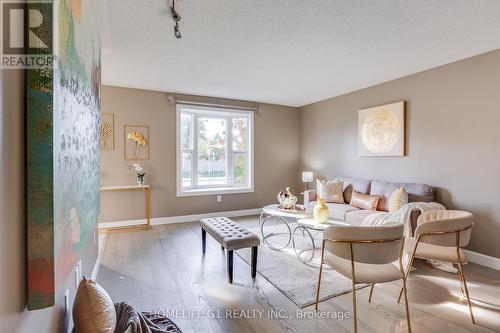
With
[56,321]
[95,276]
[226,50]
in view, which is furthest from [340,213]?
[56,321]

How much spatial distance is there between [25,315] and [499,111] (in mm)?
4293

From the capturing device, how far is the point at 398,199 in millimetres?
3355

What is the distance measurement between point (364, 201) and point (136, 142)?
399 centimetres

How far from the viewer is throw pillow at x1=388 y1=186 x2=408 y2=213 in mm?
3328

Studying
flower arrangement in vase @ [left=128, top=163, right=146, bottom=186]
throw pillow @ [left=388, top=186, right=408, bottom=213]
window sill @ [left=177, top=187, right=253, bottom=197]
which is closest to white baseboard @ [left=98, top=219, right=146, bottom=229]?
flower arrangement in vase @ [left=128, top=163, right=146, bottom=186]

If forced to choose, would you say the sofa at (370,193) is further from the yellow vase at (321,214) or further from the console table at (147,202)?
the console table at (147,202)

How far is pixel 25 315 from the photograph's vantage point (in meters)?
0.83

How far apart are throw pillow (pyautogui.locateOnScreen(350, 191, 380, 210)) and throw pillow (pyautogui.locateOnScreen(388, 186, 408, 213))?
0.93 feet

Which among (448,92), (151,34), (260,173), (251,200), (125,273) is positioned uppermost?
(151,34)

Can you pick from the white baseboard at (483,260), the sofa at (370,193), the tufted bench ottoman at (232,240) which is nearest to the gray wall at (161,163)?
the sofa at (370,193)

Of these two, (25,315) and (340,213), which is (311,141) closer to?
(340,213)

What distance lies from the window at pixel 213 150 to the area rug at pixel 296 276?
7.17 feet

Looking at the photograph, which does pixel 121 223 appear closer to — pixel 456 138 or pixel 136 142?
pixel 136 142

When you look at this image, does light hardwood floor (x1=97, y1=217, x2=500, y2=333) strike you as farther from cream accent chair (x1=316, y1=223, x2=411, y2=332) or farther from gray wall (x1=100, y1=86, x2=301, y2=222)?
gray wall (x1=100, y1=86, x2=301, y2=222)
